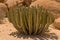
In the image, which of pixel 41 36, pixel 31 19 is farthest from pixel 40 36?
pixel 31 19

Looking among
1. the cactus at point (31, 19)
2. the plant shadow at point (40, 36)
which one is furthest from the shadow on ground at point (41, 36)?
the cactus at point (31, 19)

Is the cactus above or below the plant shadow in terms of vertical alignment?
above

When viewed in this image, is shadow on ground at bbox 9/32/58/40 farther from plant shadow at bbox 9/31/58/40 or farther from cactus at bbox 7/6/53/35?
cactus at bbox 7/6/53/35

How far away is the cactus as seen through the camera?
599 centimetres

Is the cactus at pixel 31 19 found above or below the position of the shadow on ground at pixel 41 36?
above

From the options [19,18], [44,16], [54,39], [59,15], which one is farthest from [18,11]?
[59,15]

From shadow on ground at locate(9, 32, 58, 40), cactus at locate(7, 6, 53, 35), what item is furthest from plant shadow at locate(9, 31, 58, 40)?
cactus at locate(7, 6, 53, 35)

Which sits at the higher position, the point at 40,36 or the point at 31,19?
the point at 31,19

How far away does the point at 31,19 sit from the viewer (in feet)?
19.8

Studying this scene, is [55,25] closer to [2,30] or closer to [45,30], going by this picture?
[45,30]

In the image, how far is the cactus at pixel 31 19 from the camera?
5.99 metres

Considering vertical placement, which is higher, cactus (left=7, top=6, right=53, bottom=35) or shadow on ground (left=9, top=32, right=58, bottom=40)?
cactus (left=7, top=6, right=53, bottom=35)

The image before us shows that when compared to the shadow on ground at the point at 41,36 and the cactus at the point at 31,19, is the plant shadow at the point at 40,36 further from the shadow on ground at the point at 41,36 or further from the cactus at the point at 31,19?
the cactus at the point at 31,19

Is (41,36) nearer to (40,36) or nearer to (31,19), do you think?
(40,36)
